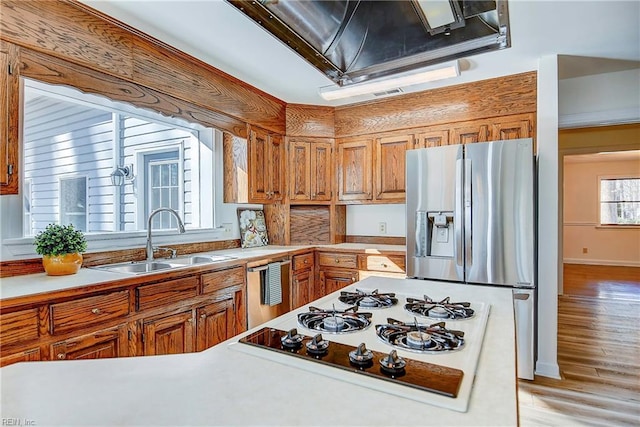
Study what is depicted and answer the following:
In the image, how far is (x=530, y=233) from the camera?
255cm

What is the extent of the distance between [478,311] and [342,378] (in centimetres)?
76

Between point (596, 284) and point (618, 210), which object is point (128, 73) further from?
point (618, 210)

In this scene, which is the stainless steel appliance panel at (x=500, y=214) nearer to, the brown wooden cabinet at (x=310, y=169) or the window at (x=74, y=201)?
the brown wooden cabinet at (x=310, y=169)

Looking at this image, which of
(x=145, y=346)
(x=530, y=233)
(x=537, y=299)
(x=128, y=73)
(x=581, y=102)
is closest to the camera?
(x=145, y=346)

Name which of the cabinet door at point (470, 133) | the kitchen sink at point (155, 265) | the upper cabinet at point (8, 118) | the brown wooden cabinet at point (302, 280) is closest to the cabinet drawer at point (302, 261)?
the brown wooden cabinet at point (302, 280)

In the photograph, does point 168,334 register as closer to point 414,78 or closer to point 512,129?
point 414,78

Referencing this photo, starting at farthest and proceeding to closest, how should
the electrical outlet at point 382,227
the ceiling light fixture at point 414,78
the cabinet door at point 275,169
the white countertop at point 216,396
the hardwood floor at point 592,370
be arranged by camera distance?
the electrical outlet at point 382,227 < the cabinet door at point 275,169 < the ceiling light fixture at point 414,78 < the hardwood floor at point 592,370 < the white countertop at point 216,396

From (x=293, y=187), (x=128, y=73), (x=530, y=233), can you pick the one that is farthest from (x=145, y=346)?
(x=530, y=233)

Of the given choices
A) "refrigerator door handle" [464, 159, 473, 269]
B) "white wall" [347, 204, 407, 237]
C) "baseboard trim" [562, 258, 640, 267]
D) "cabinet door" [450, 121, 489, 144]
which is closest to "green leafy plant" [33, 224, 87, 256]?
"refrigerator door handle" [464, 159, 473, 269]

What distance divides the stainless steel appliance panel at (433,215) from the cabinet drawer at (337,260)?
2.19 ft

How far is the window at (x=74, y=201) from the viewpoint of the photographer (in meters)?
2.98

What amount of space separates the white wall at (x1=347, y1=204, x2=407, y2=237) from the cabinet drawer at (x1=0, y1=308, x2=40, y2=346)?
309cm

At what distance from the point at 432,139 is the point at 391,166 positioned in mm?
468

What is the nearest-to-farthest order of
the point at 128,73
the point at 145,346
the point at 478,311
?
the point at 478,311 → the point at 145,346 → the point at 128,73
